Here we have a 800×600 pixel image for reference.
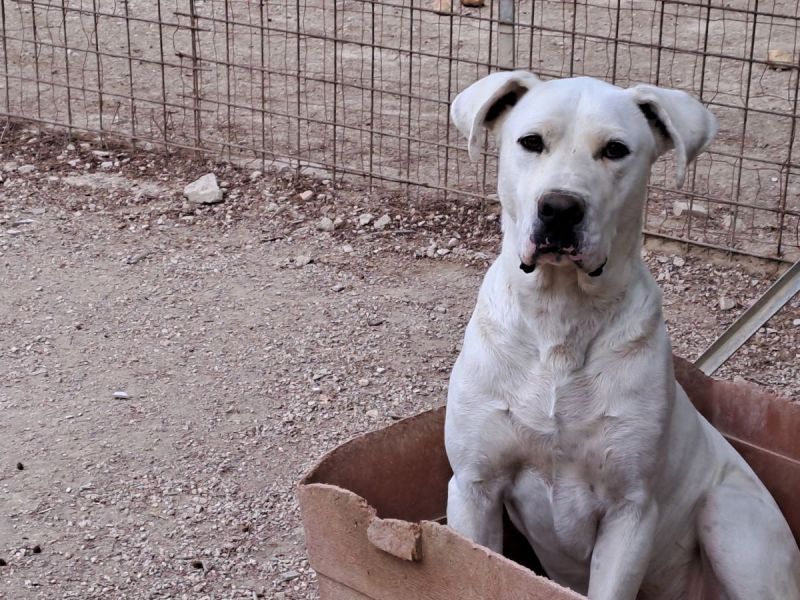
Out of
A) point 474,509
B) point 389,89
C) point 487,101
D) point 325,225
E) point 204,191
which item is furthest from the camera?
point 389,89

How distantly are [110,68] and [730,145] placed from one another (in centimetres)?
391

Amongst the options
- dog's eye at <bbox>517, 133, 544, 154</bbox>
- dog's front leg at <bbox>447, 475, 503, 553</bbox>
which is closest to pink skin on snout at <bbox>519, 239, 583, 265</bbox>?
dog's eye at <bbox>517, 133, 544, 154</bbox>

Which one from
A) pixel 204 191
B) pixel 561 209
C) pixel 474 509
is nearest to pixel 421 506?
pixel 474 509

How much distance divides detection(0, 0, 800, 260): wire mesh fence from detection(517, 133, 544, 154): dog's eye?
8.72 feet

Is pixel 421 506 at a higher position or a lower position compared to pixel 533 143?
lower

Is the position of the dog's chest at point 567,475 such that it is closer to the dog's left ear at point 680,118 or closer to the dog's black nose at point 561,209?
the dog's black nose at point 561,209

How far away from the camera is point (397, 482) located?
3.37 metres

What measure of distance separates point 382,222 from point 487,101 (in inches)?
130

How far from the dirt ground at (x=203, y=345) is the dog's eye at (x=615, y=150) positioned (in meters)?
1.69

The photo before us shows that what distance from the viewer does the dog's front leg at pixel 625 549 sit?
295 cm

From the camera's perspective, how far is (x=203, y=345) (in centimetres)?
516

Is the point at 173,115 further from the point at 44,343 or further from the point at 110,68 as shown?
the point at 44,343

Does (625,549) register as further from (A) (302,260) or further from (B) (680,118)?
(A) (302,260)

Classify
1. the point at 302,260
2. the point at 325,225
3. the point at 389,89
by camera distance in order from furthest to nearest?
the point at 389,89 < the point at 325,225 < the point at 302,260
